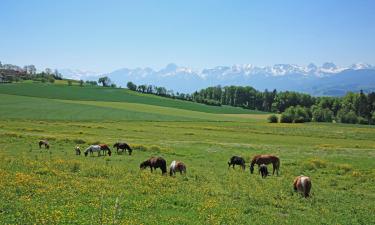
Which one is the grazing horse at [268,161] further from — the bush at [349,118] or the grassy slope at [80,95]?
the grassy slope at [80,95]

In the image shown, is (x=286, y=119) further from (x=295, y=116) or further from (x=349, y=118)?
(x=349, y=118)

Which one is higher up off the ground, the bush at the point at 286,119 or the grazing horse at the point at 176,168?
the bush at the point at 286,119

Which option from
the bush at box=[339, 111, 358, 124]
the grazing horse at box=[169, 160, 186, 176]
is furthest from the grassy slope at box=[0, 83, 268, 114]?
the grazing horse at box=[169, 160, 186, 176]

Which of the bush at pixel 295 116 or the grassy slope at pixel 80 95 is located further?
the grassy slope at pixel 80 95

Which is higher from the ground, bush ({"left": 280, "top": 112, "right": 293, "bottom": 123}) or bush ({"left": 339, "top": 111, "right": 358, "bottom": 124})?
bush ({"left": 339, "top": 111, "right": 358, "bottom": 124})

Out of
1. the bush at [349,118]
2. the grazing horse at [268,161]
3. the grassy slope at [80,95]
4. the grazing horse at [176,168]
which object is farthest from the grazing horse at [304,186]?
the grassy slope at [80,95]

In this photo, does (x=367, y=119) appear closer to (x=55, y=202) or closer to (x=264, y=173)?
(x=264, y=173)

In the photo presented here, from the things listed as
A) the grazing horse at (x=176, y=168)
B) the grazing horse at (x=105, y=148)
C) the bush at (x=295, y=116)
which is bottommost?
the grazing horse at (x=105, y=148)

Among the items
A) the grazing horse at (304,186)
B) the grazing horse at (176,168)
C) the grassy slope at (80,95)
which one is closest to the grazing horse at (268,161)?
the grazing horse at (176,168)

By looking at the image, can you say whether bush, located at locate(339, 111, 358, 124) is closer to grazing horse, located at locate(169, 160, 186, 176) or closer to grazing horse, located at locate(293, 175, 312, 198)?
grazing horse, located at locate(169, 160, 186, 176)

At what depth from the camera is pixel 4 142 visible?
1731 inches

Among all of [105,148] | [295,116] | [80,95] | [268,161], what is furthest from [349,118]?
[105,148]

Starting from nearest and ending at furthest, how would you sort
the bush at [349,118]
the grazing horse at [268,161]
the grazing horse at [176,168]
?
the grazing horse at [176,168] → the grazing horse at [268,161] → the bush at [349,118]

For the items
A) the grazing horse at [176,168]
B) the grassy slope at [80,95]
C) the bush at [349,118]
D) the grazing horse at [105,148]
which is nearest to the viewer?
the grazing horse at [176,168]
